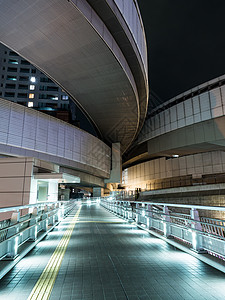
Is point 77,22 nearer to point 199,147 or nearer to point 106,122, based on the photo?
point 106,122

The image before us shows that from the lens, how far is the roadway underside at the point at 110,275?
334cm

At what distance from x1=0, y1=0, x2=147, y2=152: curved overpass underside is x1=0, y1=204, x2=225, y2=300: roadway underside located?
18083 mm

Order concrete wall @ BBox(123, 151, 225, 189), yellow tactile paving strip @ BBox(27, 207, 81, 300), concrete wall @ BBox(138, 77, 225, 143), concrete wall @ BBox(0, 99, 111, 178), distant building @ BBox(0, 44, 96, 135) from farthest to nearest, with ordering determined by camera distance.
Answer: distant building @ BBox(0, 44, 96, 135) → concrete wall @ BBox(123, 151, 225, 189) → concrete wall @ BBox(138, 77, 225, 143) → concrete wall @ BBox(0, 99, 111, 178) → yellow tactile paving strip @ BBox(27, 207, 81, 300)

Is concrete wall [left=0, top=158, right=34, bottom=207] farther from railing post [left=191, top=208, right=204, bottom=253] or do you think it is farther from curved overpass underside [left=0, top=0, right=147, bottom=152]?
railing post [left=191, top=208, right=204, bottom=253]

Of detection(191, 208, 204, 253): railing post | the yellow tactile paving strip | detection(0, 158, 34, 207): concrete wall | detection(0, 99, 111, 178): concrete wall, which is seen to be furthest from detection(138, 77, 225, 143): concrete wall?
the yellow tactile paving strip

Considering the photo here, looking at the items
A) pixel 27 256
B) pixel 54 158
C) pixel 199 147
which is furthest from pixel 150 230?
pixel 199 147

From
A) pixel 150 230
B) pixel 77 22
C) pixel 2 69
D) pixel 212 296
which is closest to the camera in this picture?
pixel 212 296

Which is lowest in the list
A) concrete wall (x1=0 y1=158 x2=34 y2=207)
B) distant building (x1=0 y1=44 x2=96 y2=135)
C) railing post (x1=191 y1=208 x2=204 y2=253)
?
railing post (x1=191 y1=208 x2=204 y2=253)

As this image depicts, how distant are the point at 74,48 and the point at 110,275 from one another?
2312cm

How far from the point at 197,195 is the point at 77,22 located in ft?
91.9

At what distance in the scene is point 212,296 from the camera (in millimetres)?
3240

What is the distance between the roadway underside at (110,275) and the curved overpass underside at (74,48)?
59.3ft

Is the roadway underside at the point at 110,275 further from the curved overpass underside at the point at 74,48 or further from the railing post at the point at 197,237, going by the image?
the curved overpass underside at the point at 74,48

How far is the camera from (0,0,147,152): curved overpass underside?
18719 millimetres
